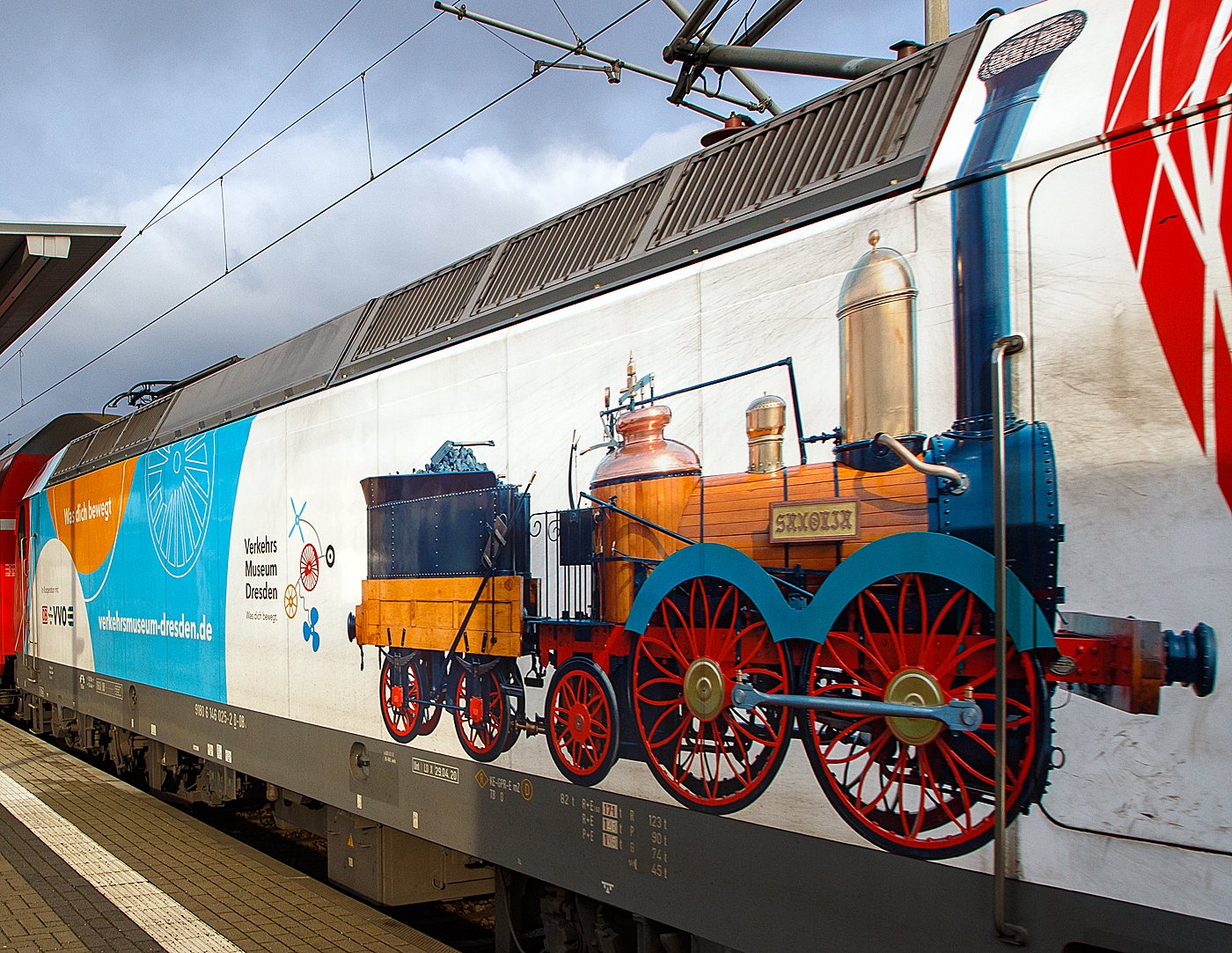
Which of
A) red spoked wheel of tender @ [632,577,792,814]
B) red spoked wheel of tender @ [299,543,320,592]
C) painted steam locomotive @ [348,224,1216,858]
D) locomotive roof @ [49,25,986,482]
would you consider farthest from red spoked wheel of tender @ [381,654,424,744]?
red spoked wheel of tender @ [632,577,792,814]

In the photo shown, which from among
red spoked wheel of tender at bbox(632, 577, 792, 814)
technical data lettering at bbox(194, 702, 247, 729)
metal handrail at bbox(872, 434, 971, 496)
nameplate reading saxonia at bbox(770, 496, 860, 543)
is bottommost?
technical data lettering at bbox(194, 702, 247, 729)

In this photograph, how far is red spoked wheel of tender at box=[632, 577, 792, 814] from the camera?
3.09 m

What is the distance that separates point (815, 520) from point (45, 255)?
32.1 feet

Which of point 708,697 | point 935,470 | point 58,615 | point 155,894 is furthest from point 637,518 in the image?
point 58,615

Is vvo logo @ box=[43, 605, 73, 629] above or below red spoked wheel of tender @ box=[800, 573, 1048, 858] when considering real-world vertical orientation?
below

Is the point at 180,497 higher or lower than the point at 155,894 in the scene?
higher

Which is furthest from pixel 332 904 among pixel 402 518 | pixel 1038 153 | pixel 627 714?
pixel 1038 153

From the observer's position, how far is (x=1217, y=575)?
2104 millimetres

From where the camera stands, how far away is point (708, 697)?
129 inches

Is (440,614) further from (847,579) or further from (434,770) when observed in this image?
(847,579)

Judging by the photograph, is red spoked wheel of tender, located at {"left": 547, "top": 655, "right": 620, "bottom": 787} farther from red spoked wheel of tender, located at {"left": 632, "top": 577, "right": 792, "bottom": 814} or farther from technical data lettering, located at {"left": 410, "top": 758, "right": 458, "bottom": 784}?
technical data lettering, located at {"left": 410, "top": 758, "right": 458, "bottom": 784}

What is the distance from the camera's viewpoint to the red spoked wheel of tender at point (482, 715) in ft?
14.3

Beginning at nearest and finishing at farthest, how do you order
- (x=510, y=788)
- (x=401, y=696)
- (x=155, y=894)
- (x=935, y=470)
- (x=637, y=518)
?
(x=935, y=470) < (x=637, y=518) < (x=510, y=788) < (x=401, y=696) < (x=155, y=894)

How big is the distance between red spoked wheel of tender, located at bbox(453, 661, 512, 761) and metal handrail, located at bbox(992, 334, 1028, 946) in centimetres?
230
